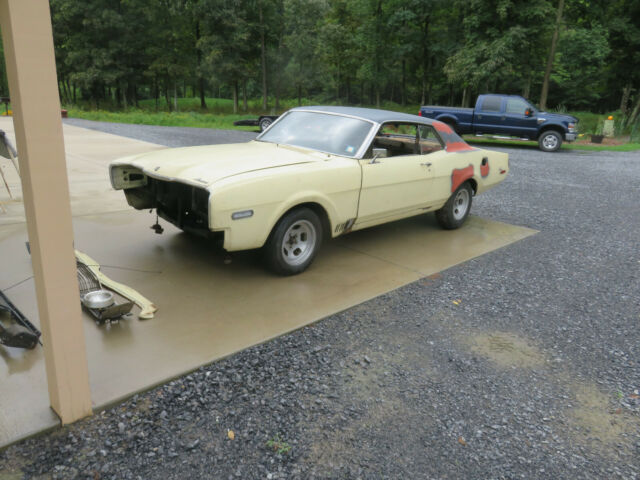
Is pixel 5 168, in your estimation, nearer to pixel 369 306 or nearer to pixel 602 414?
pixel 369 306

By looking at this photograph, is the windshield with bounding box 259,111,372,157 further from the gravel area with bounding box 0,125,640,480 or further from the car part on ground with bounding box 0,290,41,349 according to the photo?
the car part on ground with bounding box 0,290,41,349

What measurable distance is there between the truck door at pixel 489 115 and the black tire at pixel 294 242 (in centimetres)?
1398

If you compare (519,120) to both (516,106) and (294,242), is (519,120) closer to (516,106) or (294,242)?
(516,106)

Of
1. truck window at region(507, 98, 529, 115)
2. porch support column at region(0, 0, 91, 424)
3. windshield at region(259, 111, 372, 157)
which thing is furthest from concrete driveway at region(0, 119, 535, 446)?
truck window at region(507, 98, 529, 115)

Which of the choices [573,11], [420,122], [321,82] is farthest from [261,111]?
[420,122]

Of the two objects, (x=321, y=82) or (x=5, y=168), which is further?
(x=321, y=82)

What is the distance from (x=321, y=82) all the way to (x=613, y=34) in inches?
809

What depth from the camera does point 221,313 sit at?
12.1ft

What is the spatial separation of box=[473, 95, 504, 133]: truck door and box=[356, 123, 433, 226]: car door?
12010 millimetres

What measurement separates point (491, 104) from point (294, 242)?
14.4 metres

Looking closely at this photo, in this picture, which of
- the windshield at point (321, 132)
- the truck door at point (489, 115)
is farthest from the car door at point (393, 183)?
the truck door at point (489, 115)

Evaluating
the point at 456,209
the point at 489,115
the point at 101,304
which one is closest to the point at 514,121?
the point at 489,115

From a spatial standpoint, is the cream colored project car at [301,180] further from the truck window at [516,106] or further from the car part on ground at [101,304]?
the truck window at [516,106]

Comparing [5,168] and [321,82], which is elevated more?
[321,82]
